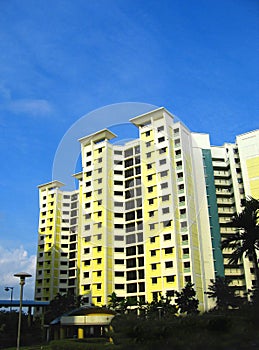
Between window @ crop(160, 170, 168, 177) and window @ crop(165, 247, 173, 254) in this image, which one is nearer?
window @ crop(160, 170, 168, 177)

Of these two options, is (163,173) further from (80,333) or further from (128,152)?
(80,333)

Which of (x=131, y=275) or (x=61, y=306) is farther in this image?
(x=131, y=275)

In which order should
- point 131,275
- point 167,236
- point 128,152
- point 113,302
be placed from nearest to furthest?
point 128,152 → point 113,302 → point 167,236 → point 131,275

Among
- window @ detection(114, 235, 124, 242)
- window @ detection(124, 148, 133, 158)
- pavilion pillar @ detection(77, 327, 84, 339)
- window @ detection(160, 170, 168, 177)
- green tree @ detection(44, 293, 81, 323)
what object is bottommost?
pavilion pillar @ detection(77, 327, 84, 339)

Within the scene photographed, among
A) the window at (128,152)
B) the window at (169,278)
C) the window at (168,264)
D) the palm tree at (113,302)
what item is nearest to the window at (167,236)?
the window at (168,264)

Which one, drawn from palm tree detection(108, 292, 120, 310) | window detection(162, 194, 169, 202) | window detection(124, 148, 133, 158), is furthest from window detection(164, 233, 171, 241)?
window detection(162, 194, 169, 202)

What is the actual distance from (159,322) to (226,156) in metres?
42.2

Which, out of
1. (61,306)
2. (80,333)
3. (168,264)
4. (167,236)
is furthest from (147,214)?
(61,306)

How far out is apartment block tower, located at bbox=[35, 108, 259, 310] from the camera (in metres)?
7.61

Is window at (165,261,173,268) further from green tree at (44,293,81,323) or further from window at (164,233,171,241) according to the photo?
green tree at (44,293,81,323)

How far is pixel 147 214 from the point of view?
7.69 meters

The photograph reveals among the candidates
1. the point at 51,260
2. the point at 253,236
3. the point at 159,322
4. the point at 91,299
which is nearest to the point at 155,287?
the point at 91,299

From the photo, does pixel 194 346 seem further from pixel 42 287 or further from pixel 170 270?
pixel 42 287

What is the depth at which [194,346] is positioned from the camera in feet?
20.6
